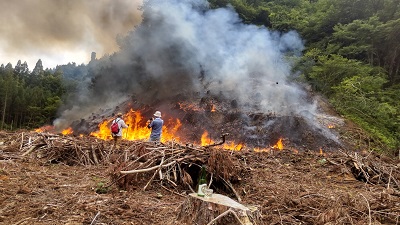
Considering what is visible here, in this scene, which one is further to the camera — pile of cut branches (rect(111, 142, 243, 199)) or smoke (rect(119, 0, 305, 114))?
smoke (rect(119, 0, 305, 114))

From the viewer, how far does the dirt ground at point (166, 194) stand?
394 cm

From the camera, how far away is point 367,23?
2191cm

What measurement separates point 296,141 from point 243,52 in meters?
10.2

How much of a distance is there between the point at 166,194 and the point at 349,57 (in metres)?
23.9

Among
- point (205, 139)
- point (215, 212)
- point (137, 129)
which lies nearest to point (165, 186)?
point (215, 212)

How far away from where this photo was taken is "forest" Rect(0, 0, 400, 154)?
52.6ft

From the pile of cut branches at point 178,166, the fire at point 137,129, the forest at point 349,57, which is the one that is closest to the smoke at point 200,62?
the forest at point 349,57

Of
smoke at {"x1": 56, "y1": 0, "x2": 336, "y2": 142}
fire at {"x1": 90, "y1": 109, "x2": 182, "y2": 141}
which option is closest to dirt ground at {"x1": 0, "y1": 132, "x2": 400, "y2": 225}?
fire at {"x1": 90, "y1": 109, "x2": 182, "y2": 141}

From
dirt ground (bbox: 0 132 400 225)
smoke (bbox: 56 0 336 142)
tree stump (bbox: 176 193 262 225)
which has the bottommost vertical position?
dirt ground (bbox: 0 132 400 225)

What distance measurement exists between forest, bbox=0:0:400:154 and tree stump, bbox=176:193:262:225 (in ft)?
41.3

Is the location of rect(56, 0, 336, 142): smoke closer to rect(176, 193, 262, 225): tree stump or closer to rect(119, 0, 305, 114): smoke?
rect(119, 0, 305, 114): smoke

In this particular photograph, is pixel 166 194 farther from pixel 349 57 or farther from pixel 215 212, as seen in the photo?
pixel 349 57

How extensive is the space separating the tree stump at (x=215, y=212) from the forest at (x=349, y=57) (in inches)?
496

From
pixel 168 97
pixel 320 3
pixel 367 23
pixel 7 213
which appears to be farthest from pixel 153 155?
pixel 320 3
